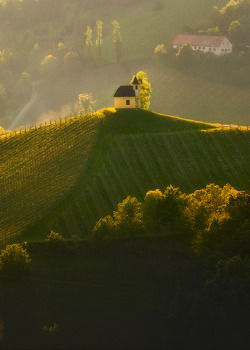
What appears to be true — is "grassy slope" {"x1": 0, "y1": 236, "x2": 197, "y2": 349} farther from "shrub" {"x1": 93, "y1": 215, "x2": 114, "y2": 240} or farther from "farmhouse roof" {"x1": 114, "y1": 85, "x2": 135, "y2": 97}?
"farmhouse roof" {"x1": 114, "y1": 85, "x2": 135, "y2": 97}

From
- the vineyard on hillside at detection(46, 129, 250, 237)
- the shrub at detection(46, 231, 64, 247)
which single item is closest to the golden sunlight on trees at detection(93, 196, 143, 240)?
the shrub at detection(46, 231, 64, 247)

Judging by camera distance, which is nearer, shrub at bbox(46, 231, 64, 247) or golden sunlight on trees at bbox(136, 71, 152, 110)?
shrub at bbox(46, 231, 64, 247)

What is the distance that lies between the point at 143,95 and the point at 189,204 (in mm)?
44443

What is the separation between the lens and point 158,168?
109625 mm

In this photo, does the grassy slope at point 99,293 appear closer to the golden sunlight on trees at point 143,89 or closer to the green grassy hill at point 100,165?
the green grassy hill at point 100,165

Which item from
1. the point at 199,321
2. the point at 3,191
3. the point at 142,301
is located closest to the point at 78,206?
the point at 3,191

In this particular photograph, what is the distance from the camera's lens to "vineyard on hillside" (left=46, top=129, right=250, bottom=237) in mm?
99812

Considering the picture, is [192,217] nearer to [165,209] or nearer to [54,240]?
[165,209]

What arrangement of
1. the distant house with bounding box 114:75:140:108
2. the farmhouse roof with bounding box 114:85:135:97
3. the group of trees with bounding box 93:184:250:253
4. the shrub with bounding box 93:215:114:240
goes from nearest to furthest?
the group of trees with bounding box 93:184:250:253 → the shrub with bounding box 93:215:114:240 → the farmhouse roof with bounding box 114:85:135:97 → the distant house with bounding box 114:75:140:108

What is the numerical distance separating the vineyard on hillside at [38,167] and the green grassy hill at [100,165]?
179 mm

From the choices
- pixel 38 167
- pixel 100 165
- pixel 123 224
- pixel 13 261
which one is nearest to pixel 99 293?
pixel 123 224

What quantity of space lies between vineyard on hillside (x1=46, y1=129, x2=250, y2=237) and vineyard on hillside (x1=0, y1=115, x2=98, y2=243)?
184 inches

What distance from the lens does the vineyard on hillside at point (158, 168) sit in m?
99.8

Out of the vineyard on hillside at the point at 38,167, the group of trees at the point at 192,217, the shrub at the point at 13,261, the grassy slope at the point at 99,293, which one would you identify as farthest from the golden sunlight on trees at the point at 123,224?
the vineyard on hillside at the point at 38,167
